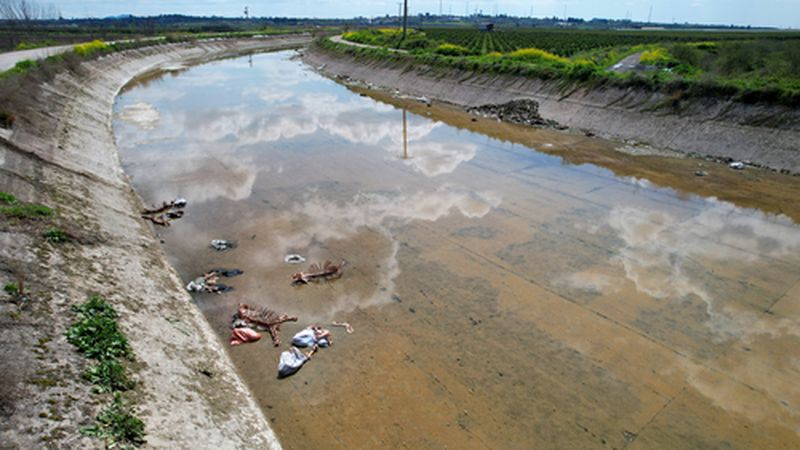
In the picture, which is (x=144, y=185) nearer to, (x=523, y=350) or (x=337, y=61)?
(x=523, y=350)

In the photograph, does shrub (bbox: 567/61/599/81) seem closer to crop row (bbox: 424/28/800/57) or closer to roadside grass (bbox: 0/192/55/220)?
crop row (bbox: 424/28/800/57)

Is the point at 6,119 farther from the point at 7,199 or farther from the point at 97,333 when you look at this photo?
the point at 97,333

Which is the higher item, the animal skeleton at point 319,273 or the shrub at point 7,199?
the shrub at point 7,199

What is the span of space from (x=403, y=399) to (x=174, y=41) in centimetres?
6984

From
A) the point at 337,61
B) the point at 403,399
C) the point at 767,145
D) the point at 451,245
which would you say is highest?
the point at 337,61

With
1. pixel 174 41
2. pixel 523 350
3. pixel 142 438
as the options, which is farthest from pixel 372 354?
pixel 174 41

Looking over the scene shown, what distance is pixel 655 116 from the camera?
22.5 meters

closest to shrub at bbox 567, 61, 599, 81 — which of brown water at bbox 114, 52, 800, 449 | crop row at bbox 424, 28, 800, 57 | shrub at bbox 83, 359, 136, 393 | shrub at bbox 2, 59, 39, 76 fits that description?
brown water at bbox 114, 52, 800, 449

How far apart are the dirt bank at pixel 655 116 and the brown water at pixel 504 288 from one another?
1661mm

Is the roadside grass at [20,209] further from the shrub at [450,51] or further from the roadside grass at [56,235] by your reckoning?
the shrub at [450,51]

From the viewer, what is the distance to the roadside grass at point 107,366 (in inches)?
193

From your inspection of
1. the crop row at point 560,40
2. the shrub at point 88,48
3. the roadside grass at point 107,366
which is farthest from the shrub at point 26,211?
the crop row at point 560,40

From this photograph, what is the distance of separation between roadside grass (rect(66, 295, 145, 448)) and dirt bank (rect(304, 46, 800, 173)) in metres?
22.2

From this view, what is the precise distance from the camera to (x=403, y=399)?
7.29 meters
